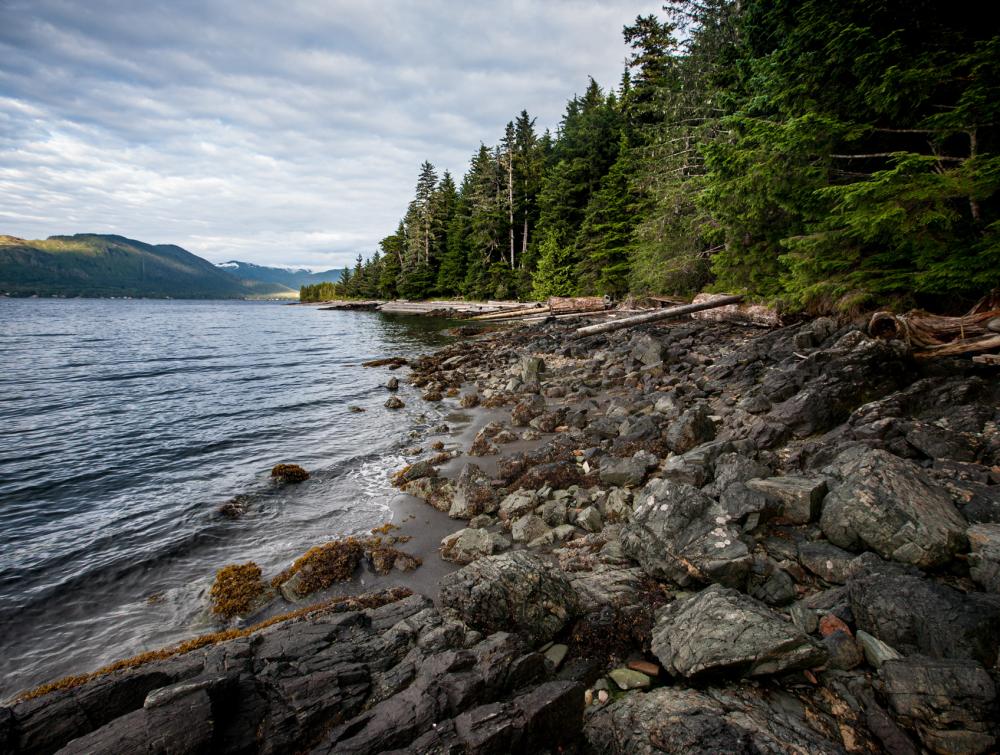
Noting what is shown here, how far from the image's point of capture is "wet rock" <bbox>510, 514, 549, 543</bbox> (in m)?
6.19

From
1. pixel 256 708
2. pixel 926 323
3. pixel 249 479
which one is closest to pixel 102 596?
pixel 249 479

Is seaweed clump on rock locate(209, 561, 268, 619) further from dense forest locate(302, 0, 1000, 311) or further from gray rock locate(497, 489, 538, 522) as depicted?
dense forest locate(302, 0, 1000, 311)

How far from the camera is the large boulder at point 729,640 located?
9.71ft

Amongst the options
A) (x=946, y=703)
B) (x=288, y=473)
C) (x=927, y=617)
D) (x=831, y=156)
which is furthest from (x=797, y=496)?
(x=831, y=156)

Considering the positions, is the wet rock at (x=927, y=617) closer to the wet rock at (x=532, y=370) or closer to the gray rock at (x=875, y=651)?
the gray rock at (x=875, y=651)

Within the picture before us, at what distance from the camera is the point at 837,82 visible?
10148 millimetres

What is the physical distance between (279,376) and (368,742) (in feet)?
72.7

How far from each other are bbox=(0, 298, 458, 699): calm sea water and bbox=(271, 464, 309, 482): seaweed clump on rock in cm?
27

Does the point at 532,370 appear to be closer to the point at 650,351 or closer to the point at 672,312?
the point at 650,351

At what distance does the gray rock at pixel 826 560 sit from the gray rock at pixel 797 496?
1.21 feet

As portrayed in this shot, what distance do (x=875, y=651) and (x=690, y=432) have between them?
5016 millimetres

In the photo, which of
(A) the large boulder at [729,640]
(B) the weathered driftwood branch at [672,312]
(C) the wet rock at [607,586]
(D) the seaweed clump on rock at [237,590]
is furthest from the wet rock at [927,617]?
(B) the weathered driftwood branch at [672,312]

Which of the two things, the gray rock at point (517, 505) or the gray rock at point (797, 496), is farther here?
the gray rock at point (517, 505)

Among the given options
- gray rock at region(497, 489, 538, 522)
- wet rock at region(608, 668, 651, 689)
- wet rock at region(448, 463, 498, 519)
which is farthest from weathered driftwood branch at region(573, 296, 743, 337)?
wet rock at region(608, 668, 651, 689)
